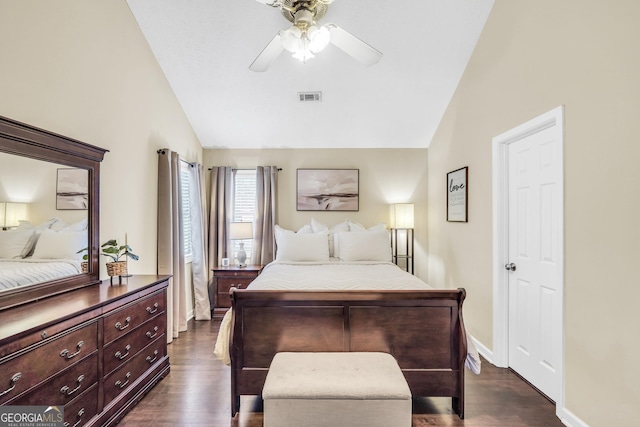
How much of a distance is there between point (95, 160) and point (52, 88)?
1.77 feet

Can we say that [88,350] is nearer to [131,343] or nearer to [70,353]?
[70,353]

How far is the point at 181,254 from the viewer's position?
378 centimetres

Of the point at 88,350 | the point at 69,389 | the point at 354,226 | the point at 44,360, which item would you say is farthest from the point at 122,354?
the point at 354,226

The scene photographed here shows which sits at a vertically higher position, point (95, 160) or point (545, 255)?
point (95, 160)

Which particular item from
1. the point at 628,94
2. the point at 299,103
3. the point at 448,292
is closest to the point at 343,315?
the point at 448,292

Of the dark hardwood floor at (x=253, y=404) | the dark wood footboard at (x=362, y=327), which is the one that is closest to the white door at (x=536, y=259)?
the dark hardwood floor at (x=253, y=404)

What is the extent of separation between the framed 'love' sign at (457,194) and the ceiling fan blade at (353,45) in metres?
1.80

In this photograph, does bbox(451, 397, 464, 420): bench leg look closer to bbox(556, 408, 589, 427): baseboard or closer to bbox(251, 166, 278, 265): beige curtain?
bbox(556, 408, 589, 427): baseboard

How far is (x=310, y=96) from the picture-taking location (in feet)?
13.1

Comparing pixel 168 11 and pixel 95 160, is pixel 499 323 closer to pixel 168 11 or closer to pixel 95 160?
pixel 95 160

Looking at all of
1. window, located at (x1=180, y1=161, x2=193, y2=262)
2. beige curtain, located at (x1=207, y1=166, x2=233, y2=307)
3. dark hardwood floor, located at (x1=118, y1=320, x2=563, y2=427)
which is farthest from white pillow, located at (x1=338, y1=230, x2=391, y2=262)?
window, located at (x1=180, y1=161, x2=193, y2=262)

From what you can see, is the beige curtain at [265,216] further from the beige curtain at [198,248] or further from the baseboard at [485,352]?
the baseboard at [485,352]

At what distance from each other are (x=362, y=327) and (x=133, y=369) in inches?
65.0

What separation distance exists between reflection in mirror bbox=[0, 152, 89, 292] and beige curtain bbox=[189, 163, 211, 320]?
183 cm
